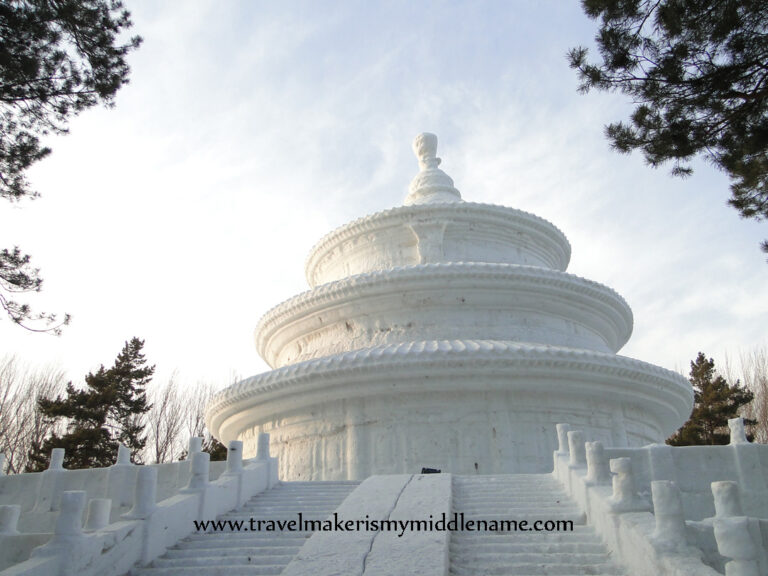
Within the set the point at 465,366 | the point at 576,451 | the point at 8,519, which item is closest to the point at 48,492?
the point at 8,519

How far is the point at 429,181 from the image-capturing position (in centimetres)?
1677

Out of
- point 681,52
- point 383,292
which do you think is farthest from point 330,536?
point 383,292

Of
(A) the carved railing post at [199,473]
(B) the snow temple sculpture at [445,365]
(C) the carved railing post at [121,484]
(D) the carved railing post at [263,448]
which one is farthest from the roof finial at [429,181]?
(A) the carved railing post at [199,473]

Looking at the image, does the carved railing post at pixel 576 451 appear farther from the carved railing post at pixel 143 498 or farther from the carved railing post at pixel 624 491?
the carved railing post at pixel 143 498

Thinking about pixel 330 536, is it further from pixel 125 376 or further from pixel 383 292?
pixel 125 376

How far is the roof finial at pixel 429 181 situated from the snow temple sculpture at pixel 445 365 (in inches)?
71.1

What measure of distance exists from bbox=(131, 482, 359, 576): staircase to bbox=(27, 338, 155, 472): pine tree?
15.8 metres

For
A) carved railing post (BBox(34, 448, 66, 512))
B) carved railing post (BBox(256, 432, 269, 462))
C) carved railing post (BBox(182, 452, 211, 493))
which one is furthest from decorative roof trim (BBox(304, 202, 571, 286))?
carved railing post (BBox(182, 452, 211, 493))

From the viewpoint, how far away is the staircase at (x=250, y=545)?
513 centimetres

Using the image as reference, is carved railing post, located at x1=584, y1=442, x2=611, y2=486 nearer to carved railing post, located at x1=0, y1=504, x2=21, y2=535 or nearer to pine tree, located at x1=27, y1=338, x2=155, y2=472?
carved railing post, located at x1=0, y1=504, x2=21, y2=535

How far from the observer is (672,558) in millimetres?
4000

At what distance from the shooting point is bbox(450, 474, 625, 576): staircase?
4.76 metres

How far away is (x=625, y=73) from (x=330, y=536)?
5520 mm

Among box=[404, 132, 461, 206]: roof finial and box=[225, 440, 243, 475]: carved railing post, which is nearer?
box=[225, 440, 243, 475]: carved railing post
